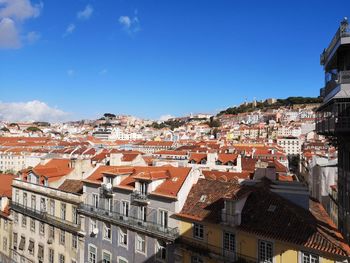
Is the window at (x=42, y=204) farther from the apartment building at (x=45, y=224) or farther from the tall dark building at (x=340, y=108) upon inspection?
the tall dark building at (x=340, y=108)

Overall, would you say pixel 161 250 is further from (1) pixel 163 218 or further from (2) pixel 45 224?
(2) pixel 45 224

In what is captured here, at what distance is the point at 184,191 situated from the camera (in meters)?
21.6

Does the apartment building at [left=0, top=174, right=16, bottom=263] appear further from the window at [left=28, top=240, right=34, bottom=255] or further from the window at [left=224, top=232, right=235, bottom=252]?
the window at [left=224, top=232, right=235, bottom=252]

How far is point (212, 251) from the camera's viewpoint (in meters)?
18.6

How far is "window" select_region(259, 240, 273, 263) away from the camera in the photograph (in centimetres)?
1659

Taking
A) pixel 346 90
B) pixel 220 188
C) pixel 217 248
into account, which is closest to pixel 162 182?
pixel 220 188

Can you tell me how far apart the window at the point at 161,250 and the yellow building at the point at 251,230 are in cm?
144

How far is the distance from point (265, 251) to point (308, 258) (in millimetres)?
2101

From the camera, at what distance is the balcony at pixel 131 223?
2072 cm

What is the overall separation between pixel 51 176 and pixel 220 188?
16.6m

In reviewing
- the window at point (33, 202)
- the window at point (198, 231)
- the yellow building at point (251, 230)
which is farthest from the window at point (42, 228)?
the window at point (198, 231)

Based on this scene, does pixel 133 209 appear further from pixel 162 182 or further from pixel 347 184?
pixel 347 184

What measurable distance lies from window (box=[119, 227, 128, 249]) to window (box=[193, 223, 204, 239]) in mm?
5739

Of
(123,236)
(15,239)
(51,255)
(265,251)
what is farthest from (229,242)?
(15,239)
